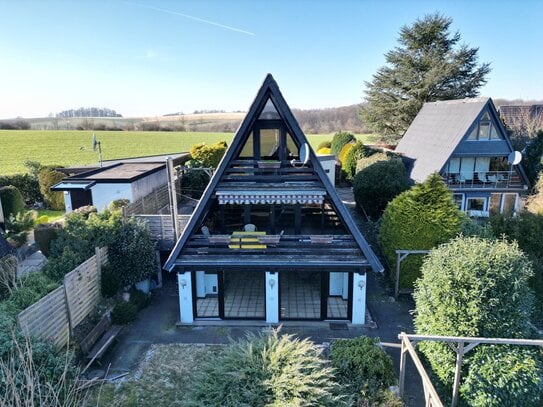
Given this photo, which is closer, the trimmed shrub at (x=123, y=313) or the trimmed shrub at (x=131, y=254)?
the trimmed shrub at (x=123, y=313)

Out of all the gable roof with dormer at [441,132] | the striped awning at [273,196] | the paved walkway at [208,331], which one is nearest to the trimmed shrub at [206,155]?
the gable roof with dormer at [441,132]

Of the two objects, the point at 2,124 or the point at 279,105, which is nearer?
the point at 279,105

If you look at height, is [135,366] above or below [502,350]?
below

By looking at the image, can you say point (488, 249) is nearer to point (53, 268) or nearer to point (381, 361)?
point (381, 361)

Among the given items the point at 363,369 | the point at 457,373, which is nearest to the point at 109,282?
the point at 363,369

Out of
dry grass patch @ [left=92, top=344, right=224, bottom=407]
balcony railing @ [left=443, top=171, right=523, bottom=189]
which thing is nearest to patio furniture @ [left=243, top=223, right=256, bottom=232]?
dry grass patch @ [left=92, top=344, right=224, bottom=407]

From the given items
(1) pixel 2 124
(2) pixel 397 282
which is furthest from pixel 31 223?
(1) pixel 2 124

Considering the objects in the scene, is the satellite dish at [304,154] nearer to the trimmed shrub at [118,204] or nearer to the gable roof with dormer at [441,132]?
the trimmed shrub at [118,204]
